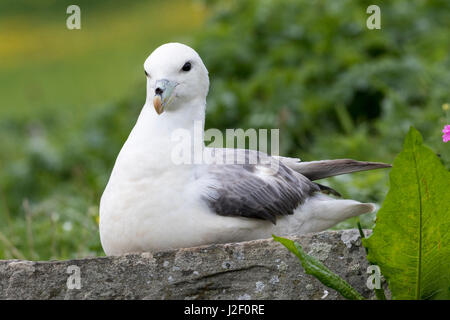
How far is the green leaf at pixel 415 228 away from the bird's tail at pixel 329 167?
75 centimetres

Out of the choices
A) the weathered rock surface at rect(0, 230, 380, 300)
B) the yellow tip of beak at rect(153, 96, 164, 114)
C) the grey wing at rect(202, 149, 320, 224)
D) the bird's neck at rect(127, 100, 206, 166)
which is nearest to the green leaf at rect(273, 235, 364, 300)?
the weathered rock surface at rect(0, 230, 380, 300)

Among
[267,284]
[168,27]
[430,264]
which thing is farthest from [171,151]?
[168,27]

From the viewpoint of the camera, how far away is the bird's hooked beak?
3.46 m

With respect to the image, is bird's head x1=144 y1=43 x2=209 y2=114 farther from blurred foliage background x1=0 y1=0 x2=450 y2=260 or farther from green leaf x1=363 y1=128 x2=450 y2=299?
blurred foliage background x1=0 y1=0 x2=450 y2=260

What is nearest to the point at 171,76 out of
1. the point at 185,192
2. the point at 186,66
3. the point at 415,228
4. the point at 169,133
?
the point at 186,66

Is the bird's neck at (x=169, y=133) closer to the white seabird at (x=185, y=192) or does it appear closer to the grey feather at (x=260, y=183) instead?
the white seabird at (x=185, y=192)

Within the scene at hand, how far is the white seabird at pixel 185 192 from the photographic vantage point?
3.33 meters

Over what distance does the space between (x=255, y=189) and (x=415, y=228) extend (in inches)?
33.6

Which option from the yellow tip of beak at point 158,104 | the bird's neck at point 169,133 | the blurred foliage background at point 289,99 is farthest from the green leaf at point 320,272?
the blurred foliage background at point 289,99

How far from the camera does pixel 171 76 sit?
11.7 feet

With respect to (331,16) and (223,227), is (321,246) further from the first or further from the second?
(331,16)

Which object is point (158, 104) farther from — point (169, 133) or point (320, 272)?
point (320, 272)

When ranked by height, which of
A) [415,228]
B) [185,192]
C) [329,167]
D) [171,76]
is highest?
[171,76]

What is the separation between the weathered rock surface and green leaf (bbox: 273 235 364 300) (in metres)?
0.13
